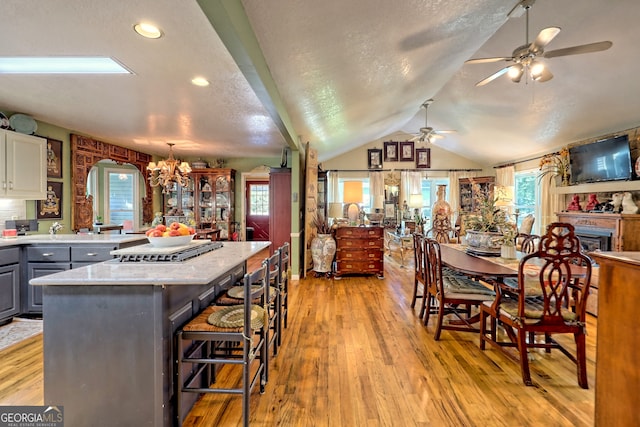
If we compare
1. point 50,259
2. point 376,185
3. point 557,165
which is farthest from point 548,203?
point 50,259

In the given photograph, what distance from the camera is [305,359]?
240 centimetres

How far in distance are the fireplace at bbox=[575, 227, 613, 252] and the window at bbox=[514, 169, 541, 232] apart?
1.95 m

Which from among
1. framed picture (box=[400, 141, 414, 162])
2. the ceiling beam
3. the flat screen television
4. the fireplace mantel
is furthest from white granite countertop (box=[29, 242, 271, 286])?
framed picture (box=[400, 141, 414, 162])

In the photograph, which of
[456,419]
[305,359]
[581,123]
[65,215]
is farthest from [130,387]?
[581,123]

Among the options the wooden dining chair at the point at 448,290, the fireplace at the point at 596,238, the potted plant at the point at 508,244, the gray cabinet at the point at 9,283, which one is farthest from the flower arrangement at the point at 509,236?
the gray cabinet at the point at 9,283

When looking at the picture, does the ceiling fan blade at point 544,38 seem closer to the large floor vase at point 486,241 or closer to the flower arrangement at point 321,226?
the large floor vase at point 486,241

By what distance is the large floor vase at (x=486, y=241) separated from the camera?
295cm

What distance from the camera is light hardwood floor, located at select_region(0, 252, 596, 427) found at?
1749 millimetres

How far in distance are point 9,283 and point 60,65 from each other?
228cm

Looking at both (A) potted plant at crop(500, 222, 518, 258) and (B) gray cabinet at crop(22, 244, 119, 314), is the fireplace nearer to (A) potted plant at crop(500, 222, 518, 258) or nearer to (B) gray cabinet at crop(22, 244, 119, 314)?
(A) potted plant at crop(500, 222, 518, 258)

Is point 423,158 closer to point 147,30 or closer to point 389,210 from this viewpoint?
point 389,210

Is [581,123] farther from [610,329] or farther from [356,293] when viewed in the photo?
[610,329]

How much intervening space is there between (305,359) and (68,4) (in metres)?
2.64

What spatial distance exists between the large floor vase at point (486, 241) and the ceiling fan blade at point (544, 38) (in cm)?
176
